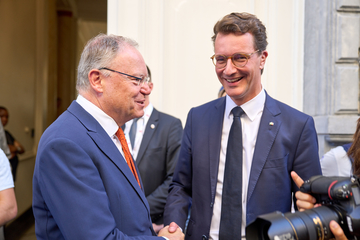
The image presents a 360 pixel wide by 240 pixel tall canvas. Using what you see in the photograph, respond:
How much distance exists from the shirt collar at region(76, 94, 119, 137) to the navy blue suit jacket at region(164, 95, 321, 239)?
1.60ft

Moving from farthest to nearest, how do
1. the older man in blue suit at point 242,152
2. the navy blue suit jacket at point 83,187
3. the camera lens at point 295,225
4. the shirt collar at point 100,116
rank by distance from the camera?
the older man in blue suit at point 242,152, the shirt collar at point 100,116, the navy blue suit jacket at point 83,187, the camera lens at point 295,225

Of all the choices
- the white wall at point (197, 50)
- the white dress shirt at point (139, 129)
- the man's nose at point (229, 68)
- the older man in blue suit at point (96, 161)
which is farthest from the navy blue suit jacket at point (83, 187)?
the white wall at point (197, 50)

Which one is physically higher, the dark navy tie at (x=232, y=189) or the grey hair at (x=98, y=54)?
the grey hair at (x=98, y=54)

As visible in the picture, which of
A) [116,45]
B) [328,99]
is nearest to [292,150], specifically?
[116,45]

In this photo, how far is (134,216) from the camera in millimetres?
1329

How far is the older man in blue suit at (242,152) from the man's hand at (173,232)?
76 mm

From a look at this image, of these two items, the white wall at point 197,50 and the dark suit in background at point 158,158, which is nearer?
the dark suit in background at point 158,158

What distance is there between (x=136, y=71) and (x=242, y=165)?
0.68m

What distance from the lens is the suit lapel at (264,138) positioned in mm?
1564

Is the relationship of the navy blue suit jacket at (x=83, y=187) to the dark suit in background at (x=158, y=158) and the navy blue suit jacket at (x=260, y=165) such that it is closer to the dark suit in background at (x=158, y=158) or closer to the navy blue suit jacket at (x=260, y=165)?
the navy blue suit jacket at (x=260, y=165)

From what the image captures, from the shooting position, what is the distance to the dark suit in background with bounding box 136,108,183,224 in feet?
7.91

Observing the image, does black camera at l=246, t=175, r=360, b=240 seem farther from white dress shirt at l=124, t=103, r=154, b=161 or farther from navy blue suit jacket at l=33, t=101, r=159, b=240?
white dress shirt at l=124, t=103, r=154, b=161

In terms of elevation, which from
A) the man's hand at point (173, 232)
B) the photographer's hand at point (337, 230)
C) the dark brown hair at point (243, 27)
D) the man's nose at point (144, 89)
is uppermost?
the dark brown hair at point (243, 27)

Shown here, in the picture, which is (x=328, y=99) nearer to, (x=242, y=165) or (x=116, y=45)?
(x=242, y=165)
